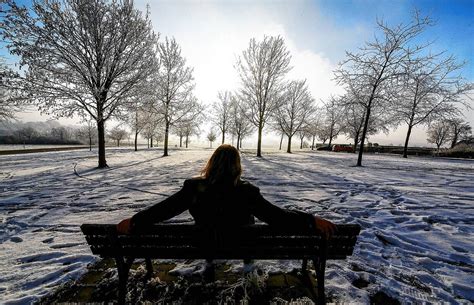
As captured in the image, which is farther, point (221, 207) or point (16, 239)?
point (16, 239)

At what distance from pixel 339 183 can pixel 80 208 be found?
339 inches

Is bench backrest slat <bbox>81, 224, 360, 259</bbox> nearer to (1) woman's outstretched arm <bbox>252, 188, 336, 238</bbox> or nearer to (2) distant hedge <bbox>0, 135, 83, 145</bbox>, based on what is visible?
(1) woman's outstretched arm <bbox>252, 188, 336, 238</bbox>

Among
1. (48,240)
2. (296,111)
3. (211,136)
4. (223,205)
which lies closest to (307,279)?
(223,205)

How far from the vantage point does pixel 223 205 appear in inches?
82.7

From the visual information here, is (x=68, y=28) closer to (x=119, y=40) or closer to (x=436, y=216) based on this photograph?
(x=119, y=40)

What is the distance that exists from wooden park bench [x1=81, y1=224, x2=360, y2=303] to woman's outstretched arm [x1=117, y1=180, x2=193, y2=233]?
0.08 metres

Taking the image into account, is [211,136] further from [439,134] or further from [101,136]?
[439,134]

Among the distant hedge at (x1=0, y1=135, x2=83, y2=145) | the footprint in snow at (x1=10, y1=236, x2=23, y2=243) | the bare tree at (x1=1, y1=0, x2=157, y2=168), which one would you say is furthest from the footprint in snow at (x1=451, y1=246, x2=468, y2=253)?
the distant hedge at (x1=0, y1=135, x2=83, y2=145)

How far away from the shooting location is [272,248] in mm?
2166

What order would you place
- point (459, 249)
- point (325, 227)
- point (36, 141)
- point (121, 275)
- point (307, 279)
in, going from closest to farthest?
point (325, 227) < point (121, 275) < point (307, 279) < point (459, 249) < point (36, 141)

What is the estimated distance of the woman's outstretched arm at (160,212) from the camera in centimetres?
204

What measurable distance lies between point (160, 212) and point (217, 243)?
64 cm

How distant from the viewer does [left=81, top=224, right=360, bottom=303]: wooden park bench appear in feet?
6.85

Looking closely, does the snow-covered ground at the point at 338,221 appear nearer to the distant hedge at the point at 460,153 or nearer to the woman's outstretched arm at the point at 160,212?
the woman's outstretched arm at the point at 160,212
